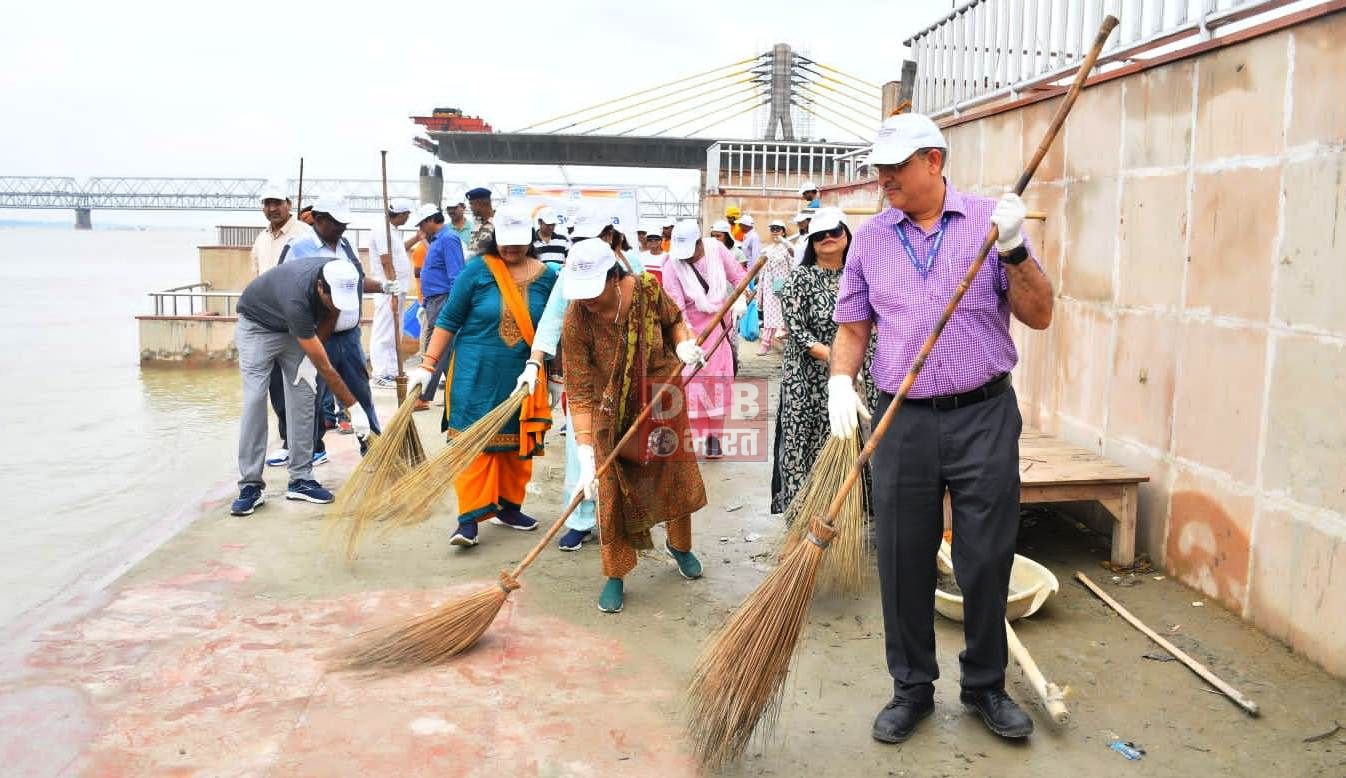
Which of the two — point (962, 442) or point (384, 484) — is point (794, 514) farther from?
point (384, 484)

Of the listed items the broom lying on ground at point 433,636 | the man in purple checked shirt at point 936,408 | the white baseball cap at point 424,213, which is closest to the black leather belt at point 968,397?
the man in purple checked shirt at point 936,408

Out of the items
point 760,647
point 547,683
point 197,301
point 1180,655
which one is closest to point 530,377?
point 547,683

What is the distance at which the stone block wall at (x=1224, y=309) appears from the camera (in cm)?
336

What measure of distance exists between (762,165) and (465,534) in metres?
14.3

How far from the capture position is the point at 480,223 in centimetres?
802

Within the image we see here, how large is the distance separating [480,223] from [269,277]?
9.25 feet

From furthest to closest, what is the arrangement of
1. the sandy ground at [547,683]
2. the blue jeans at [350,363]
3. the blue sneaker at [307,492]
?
the blue jeans at [350,363]
the blue sneaker at [307,492]
the sandy ground at [547,683]

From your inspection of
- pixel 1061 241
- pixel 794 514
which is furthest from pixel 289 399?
pixel 1061 241

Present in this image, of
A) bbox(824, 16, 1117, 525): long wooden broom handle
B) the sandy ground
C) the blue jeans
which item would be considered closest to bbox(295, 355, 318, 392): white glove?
the blue jeans

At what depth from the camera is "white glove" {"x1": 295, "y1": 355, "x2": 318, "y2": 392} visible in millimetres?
5598

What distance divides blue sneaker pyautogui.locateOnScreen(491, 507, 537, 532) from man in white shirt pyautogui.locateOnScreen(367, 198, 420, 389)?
6.11 feet

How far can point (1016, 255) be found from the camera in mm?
2680

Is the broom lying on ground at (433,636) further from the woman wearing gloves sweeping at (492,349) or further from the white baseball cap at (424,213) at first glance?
the white baseball cap at (424,213)

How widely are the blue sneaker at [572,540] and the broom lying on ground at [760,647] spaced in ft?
7.08
